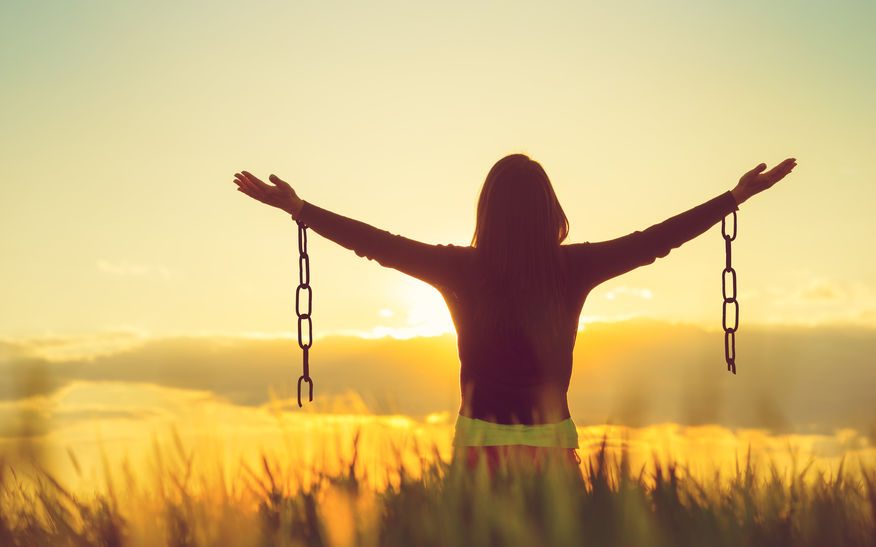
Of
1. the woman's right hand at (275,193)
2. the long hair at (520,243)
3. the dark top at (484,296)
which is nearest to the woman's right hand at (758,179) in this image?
the dark top at (484,296)

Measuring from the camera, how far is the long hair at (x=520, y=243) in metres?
4.88

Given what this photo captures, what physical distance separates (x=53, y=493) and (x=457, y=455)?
1898mm

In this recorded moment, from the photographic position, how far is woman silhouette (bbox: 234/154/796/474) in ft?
15.3

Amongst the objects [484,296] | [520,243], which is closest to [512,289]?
[484,296]

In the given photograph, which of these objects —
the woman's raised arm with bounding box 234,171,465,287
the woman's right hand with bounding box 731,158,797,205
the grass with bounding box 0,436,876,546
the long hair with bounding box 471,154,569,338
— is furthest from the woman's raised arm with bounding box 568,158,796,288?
the grass with bounding box 0,436,876,546

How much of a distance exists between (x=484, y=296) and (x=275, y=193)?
1647 millimetres

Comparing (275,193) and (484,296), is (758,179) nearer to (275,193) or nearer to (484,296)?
(484,296)

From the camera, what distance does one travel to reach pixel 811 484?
13.3ft

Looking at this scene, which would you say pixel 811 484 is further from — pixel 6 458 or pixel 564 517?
pixel 6 458

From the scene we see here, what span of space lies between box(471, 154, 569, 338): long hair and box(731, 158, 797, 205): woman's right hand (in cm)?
176

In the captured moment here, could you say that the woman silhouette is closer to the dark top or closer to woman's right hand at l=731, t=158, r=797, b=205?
the dark top

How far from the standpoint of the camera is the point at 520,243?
5004mm

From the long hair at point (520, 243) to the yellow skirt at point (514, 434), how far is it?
0.56 m

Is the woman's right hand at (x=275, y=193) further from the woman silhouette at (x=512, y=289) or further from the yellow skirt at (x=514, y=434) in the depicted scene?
the yellow skirt at (x=514, y=434)
